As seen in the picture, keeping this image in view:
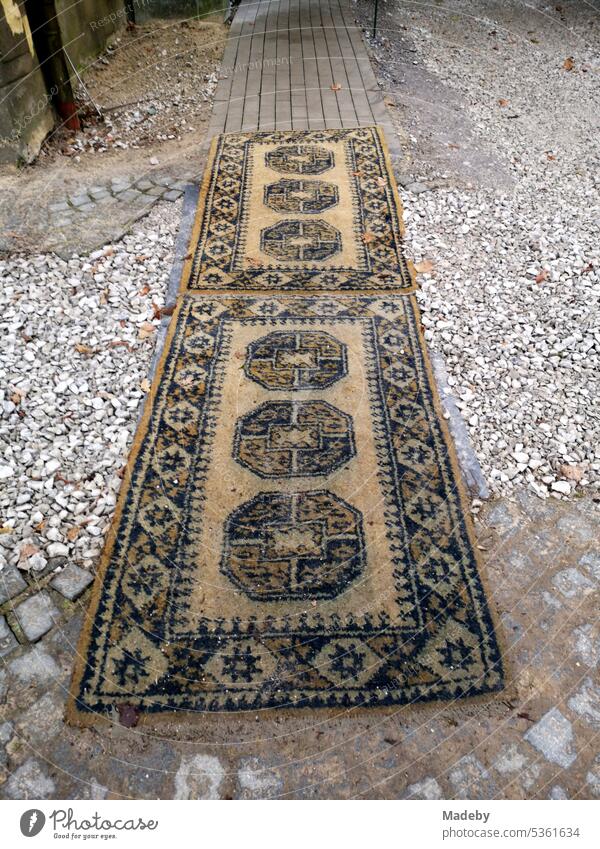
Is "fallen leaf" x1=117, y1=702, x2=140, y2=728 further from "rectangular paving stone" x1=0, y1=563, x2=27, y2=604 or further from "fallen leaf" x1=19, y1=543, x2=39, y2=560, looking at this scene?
"fallen leaf" x1=19, y1=543, x2=39, y2=560

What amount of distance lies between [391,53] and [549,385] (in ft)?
19.5

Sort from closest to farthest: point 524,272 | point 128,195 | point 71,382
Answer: point 71,382 < point 524,272 < point 128,195

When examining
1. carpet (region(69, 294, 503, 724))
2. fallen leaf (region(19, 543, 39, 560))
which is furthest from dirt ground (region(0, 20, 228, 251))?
fallen leaf (region(19, 543, 39, 560))

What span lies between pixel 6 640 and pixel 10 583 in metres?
0.27

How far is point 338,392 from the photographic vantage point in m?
3.70

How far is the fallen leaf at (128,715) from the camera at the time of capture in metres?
2.44

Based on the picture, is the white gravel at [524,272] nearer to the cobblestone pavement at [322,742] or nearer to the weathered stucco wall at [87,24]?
the cobblestone pavement at [322,742]

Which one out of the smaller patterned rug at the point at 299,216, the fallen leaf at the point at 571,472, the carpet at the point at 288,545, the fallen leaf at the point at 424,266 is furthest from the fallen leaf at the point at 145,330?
the fallen leaf at the point at 571,472

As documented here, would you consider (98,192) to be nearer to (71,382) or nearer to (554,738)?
(71,382)

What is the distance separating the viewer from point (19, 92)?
5258mm

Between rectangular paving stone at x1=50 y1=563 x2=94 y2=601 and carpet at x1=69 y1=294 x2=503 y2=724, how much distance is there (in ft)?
0.24

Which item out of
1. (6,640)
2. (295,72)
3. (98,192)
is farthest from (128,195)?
(6,640)

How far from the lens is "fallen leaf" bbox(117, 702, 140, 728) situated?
244cm

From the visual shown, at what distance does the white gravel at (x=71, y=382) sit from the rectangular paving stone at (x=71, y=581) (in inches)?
2.3
